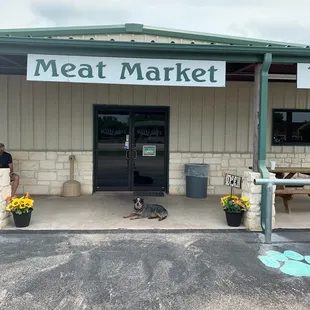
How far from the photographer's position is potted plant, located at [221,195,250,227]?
5.18m

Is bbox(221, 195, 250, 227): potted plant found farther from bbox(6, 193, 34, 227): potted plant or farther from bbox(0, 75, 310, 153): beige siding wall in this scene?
bbox(6, 193, 34, 227): potted plant

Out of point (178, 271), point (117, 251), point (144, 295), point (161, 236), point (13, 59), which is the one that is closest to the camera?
point (144, 295)

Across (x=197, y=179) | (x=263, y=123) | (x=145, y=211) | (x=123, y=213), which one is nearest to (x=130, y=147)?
(x=197, y=179)

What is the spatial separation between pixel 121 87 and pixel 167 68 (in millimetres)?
2824

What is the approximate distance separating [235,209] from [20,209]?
3293mm

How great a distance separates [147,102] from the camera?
309 inches

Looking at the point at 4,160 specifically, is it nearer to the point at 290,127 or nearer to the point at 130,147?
the point at 130,147

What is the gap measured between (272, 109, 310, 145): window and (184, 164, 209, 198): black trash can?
2.04m

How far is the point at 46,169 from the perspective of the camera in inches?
304

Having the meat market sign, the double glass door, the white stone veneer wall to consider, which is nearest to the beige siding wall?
the white stone veneer wall

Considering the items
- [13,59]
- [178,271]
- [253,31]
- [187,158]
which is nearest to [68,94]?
[13,59]

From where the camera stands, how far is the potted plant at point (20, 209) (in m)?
4.96

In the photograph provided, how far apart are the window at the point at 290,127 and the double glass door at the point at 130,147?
2.75 m

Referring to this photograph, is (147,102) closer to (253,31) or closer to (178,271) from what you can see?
(178,271)
